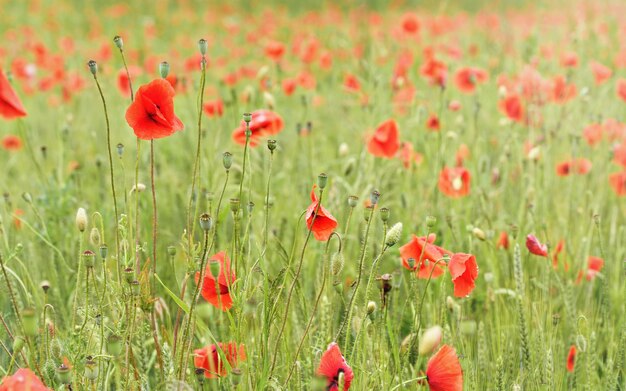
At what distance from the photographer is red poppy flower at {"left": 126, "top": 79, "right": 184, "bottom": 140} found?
47.8 inches

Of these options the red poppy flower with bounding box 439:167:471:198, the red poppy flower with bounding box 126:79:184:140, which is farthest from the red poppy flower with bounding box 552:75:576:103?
the red poppy flower with bounding box 126:79:184:140

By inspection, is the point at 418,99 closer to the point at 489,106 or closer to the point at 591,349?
the point at 489,106

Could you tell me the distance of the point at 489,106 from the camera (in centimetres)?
361

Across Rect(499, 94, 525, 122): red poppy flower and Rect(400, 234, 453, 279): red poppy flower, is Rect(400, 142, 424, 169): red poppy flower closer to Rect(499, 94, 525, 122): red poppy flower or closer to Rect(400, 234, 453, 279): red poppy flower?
Rect(499, 94, 525, 122): red poppy flower

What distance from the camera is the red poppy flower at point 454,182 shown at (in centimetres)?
193

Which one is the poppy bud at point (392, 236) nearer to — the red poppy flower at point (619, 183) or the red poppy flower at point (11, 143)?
the red poppy flower at point (619, 183)

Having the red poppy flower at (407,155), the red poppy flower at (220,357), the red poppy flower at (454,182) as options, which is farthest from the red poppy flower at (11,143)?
the red poppy flower at (220,357)

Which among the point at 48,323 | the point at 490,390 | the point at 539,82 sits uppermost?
the point at 539,82

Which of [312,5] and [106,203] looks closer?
[106,203]

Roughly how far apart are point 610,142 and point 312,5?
696 centimetres

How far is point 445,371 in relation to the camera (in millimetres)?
1091

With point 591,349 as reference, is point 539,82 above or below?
above

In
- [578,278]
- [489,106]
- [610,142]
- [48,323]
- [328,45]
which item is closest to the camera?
[48,323]

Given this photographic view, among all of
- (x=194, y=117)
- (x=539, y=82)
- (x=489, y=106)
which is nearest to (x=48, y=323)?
(x=194, y=117)
